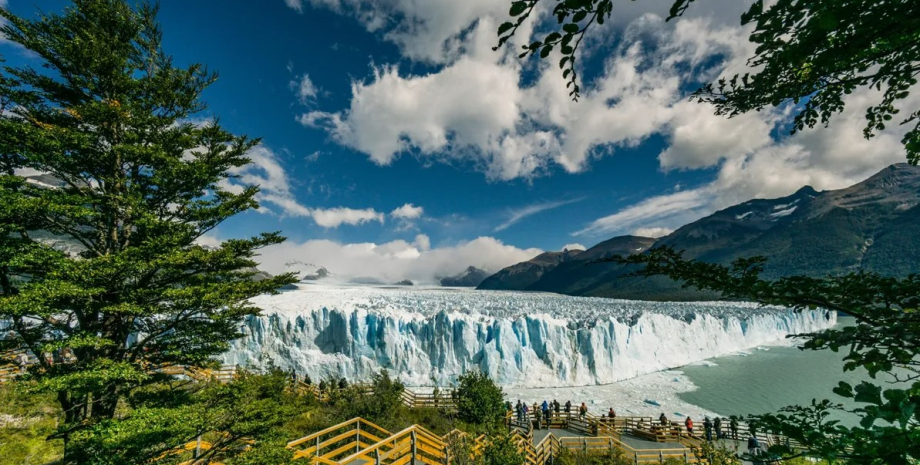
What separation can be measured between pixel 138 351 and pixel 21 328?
1.84m

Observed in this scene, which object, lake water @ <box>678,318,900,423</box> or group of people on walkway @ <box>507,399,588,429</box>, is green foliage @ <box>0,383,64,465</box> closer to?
group of people on walkway @ <box>507,399,588,429</box>

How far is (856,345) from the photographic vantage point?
2.42m

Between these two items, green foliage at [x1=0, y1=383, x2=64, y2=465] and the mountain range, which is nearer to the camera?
green foliage at [x1=0, y1=383, x2=64, y2=465]

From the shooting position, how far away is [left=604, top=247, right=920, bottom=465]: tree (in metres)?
1.56

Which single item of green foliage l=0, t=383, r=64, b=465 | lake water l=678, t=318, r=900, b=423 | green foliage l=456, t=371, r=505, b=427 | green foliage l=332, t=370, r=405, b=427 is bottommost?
lake water l=678, t=318, r=900, b=423

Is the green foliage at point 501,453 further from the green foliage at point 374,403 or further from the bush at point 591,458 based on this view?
the green foliage at point 374,403

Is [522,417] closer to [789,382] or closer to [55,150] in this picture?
[55,150]

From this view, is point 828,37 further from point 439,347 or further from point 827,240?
point 827,240

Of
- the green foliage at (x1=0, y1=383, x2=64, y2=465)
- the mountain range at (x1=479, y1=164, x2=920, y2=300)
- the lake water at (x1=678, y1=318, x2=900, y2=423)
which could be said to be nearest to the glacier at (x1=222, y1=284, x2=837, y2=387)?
the lake water at (x1=678, y1=318, x2=900, y2=423)

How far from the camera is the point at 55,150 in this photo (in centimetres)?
704

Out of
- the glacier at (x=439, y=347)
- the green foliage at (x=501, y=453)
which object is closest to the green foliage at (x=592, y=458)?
the green foliage at (x=501, y=453)

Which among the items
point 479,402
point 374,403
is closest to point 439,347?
point 479,402

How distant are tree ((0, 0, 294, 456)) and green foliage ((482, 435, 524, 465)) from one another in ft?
23.0

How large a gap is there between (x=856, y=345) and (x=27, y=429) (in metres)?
19.7
